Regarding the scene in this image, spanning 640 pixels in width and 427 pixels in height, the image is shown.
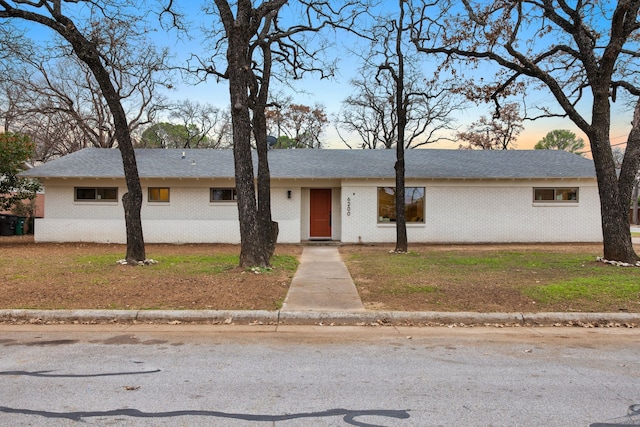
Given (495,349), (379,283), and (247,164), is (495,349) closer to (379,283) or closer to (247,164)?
(379,283)

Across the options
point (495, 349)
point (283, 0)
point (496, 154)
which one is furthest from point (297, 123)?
point (495, 349)

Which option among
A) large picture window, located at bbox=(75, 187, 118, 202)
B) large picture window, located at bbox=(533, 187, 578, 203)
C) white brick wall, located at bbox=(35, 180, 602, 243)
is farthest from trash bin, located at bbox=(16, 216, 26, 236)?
large picture window, located at bbox=(533, 187, 578, 203)

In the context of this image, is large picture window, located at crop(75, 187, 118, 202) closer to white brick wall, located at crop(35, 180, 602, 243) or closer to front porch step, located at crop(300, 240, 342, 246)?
white brick wall, located at crop(35, 180, 602, 243)

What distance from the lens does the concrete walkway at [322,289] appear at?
730cm

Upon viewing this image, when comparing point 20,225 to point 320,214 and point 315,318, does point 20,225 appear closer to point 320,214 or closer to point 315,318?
point 320,214

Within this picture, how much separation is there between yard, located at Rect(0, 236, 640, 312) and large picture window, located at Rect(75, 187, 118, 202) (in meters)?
5.45

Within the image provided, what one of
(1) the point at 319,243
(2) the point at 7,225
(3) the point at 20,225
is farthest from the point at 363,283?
(3) the point at 20,225

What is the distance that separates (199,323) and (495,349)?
13.8 feet

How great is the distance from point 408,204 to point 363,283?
9.91m

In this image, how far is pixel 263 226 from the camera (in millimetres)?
11727

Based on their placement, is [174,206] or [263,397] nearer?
[263,397]

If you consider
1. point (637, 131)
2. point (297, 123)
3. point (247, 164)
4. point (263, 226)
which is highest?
point (297, 123)

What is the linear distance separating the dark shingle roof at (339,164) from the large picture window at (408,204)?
76cm

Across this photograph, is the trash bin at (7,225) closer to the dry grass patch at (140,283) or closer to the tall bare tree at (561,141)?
the dry grass patch at (140,283)
